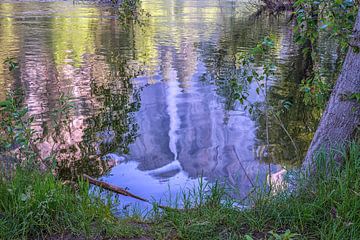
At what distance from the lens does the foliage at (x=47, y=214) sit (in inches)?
121

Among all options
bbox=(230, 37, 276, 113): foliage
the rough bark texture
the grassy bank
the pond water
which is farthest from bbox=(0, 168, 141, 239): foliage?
bbox=(230, 37, 276, 113): foliage

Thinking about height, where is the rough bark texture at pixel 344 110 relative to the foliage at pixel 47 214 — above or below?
above

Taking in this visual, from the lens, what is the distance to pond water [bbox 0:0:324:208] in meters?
6.00

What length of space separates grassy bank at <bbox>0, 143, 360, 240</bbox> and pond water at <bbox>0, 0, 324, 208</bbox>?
1446 millimetres

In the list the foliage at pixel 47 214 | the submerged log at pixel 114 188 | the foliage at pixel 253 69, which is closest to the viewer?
the foliage at pixel 47 214

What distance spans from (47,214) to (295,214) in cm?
178

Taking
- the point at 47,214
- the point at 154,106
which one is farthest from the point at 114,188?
the point at 154,106

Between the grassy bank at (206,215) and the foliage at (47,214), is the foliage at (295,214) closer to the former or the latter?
the grassy bank at (206,215)

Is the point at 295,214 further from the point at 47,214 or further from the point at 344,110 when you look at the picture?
the point at 47,214

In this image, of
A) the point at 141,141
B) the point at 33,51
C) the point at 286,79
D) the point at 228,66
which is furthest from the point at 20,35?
the point at 141,141

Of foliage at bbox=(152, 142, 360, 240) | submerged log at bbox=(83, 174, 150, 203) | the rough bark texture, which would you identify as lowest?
submerged log at bbox=(83, 174, 150, 203)

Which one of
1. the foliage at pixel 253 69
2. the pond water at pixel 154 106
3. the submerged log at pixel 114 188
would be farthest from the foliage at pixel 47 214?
the foliage at pixel 253 69

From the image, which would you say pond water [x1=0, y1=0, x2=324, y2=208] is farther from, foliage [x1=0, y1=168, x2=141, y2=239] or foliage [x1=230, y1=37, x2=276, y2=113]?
foliage [x1=0, y1=168, x2=141, y2=239]

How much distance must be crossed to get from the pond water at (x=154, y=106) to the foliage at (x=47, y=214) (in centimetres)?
160
